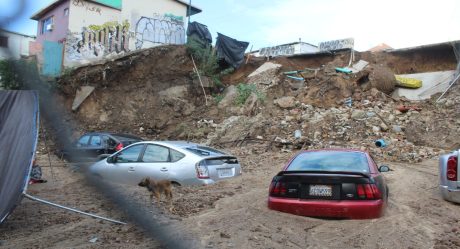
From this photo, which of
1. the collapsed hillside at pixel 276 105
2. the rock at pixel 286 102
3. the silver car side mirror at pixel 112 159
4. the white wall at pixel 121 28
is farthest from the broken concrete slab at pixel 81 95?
the silver car side mirror at pixel 112 159

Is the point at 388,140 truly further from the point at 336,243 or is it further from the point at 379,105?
the point at 336,243

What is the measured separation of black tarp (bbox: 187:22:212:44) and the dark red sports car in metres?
19.8

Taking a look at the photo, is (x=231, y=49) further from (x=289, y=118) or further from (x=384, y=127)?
(x=384, y=127)

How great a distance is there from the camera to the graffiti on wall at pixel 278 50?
28181 millimetres

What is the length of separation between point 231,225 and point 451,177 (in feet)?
13.1

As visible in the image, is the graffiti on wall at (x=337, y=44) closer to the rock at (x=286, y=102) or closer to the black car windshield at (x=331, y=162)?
the rock at (x=286, y=102)

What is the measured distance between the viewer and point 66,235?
5898 mm

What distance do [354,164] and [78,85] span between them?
19.1 meters

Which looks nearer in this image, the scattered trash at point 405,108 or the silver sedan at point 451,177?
the silver sedan at point 451,177

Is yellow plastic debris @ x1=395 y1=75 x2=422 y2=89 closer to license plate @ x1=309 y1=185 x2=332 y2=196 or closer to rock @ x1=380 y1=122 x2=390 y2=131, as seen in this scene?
rock @ x1=380 y1=122 x2=390 y2=131

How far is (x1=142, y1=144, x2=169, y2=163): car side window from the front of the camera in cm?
935

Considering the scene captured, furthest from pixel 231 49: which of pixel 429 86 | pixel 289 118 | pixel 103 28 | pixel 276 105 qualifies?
pixel 429 86

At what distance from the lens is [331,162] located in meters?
7.40

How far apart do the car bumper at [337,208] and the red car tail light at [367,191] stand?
0.06 meters
